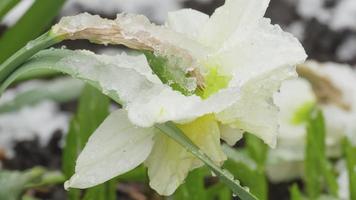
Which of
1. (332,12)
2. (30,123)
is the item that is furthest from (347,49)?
(30,123)

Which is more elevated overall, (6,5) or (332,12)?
(6,5)

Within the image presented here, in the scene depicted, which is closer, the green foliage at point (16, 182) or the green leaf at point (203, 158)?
the green leaf at point (203, 158)

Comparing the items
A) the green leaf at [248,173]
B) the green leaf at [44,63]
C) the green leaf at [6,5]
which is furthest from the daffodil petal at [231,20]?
the green leaf at [248,173]

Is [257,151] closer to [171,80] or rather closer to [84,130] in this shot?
[84,130]

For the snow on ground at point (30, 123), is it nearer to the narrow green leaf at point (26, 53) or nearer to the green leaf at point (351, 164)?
the green leaf at point (351, 164)

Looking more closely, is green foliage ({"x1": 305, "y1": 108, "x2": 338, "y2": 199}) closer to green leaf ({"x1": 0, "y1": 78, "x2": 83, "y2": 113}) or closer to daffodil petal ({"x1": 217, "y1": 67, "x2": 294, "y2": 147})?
green leaf ({"x1": 0, "y1": 78, "x2": 83, "y2": 113})

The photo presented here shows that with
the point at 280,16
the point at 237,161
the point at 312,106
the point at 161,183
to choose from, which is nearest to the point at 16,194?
the point at 237,161
